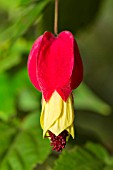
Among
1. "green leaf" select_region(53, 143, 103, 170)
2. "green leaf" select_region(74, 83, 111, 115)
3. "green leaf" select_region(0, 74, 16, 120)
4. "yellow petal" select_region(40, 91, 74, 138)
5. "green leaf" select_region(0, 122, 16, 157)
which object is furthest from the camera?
"green leaf" select_region(74, 83, 111, 115)

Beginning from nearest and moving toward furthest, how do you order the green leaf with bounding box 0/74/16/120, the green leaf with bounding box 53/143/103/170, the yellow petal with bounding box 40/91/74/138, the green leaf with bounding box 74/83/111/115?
the yellow petal with bounding box 40/91/74/138 → the green leaf with bounding box 53/143/103/170 → the green leaf with bounding box 0/74/16/120 → the green leaf with bounding box 74/83/111/115

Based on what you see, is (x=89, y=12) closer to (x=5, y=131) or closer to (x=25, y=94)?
(x=25, y=94)

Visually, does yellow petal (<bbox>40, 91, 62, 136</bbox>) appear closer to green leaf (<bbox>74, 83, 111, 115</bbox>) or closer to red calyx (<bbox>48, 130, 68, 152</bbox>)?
red calyx (<bbox>48, 130, 68, 152</bbox>)

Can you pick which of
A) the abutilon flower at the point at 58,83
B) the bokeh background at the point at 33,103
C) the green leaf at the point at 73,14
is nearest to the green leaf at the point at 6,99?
the bokeh background at the point at 33,103

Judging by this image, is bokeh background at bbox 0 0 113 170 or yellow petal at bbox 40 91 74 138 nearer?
yellow petal at bbox 40 91 74 138

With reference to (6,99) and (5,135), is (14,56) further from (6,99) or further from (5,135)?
(5,135)

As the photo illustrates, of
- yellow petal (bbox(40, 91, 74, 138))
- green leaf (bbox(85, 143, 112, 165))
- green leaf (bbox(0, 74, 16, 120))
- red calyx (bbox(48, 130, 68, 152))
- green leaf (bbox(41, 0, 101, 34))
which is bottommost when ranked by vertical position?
green leaf (bbox(85, 143, 112, 165))

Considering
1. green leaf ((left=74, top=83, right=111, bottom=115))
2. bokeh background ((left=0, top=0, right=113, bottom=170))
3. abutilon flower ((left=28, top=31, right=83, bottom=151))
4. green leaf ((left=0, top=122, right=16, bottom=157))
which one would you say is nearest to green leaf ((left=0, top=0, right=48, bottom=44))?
bokeh background ((left=0, top=0, right=113, bottom=170))
